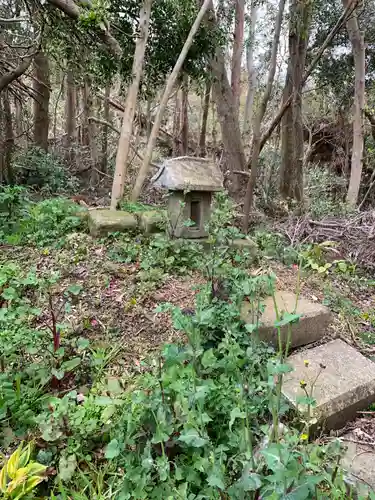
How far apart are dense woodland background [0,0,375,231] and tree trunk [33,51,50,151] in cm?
2

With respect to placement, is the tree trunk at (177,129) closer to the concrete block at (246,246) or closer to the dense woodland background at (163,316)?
the dense woodland background at (163,316)

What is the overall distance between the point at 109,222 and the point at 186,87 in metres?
3.72

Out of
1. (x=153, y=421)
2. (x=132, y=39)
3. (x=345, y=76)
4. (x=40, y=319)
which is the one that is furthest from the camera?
(x=345, y=76)

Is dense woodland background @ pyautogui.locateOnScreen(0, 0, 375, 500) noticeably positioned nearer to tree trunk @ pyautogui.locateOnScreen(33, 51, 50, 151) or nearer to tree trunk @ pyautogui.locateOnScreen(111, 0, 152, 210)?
tree trunk @ pyautogui.locateOnScreen(111, 0, 152, 210)

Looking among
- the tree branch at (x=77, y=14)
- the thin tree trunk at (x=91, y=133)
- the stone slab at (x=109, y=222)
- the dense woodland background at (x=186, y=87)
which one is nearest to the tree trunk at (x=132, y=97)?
the dense woodland background at (x=186, y=87)

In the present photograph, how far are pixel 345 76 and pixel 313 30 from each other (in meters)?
2.12

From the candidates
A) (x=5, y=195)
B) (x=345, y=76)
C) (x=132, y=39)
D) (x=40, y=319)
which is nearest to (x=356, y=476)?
(x=40, y=319)

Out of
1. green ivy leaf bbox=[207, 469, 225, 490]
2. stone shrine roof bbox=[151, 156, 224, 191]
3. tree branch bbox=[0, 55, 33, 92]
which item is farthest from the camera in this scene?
tree branch bbox=[0, 55, 33, 92]

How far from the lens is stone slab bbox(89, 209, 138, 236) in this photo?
3.23 metres

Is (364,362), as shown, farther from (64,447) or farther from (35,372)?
(35,372)

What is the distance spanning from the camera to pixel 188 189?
9.36 ft

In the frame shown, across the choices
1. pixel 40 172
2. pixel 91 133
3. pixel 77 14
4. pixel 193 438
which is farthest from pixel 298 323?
pixel 91 133

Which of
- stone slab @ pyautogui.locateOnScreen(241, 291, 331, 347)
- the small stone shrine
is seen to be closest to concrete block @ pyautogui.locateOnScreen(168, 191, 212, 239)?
the small stone shrine

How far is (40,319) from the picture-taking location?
229cm
